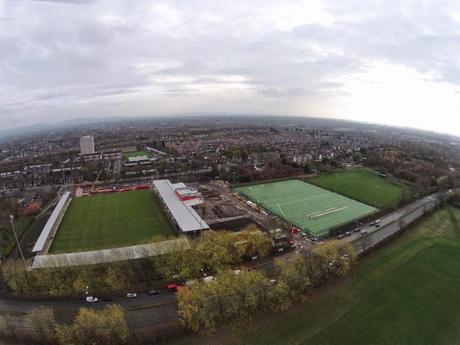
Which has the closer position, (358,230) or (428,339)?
(428,339)

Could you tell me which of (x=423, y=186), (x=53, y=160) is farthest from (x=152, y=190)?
(x=53, y=160)

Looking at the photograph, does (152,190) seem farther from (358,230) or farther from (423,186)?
(423,186)

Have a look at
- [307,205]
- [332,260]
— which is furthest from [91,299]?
[307,205]

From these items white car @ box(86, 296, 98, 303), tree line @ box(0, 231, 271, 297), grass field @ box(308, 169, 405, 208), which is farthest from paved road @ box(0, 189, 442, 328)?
grass field @ box(308, 169, 405, 208)

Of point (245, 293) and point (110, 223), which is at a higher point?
point (245, 293)

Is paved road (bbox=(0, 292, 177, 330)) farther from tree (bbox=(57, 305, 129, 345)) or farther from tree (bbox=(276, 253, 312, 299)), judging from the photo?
tree (bbox=(276, 253, 312, 299))

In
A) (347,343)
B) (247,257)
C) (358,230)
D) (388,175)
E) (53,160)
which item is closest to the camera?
(347,343)

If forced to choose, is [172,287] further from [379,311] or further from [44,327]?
[379,311]
